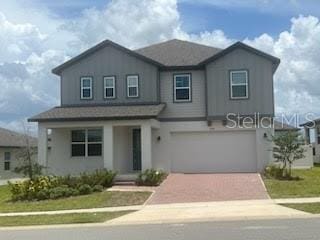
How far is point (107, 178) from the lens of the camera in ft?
87.7

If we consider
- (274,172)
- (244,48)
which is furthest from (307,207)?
(244,48)

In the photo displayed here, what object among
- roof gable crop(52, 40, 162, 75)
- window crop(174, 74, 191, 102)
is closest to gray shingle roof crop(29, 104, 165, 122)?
window crop(174, 74, 191, 102)

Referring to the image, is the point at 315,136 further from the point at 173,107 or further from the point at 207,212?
the point at 207,212

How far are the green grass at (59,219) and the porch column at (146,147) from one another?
8.66m

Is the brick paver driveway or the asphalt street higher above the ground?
the brick paver driveway

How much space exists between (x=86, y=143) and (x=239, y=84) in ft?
28.5

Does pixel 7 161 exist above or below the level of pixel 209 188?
above

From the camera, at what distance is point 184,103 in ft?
103

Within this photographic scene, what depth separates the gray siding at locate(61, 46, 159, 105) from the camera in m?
31.3

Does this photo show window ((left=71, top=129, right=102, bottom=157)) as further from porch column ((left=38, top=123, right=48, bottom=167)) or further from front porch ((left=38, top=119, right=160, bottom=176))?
porch column ((left=38, top=123, right=48, bottom=167))

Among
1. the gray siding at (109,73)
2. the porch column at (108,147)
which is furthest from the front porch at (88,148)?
the gray siding at (109,73)

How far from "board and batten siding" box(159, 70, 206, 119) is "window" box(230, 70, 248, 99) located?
62.2 inches

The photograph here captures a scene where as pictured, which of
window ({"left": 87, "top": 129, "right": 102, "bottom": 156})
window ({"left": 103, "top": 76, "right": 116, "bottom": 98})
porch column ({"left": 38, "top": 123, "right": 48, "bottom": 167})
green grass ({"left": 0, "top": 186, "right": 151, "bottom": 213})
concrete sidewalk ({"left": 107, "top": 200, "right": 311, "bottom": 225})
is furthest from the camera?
A: window ({"left": 103, "top": 76, "right": 116, "bottom": 98})

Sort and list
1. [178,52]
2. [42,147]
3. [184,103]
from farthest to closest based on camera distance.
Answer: [178,52]
[184,103]
[42,147]
